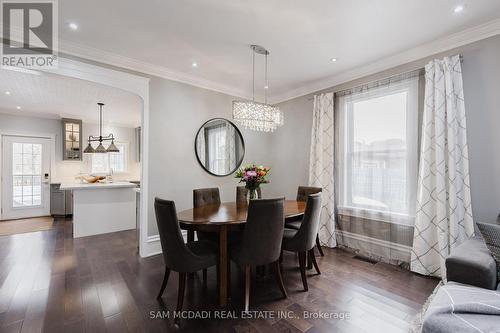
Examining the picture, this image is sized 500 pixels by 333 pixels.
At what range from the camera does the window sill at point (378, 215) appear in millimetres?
2898

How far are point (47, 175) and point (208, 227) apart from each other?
6.09 meters

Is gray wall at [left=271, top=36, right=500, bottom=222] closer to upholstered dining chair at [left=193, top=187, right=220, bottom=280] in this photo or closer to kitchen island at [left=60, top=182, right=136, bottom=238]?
upholstered dining chair at [left=193, top=187, right=220, bottom=280]

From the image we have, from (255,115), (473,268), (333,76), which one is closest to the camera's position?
(473,268)

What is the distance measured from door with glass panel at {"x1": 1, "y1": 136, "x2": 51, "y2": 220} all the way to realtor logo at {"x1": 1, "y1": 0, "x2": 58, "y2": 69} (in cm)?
408

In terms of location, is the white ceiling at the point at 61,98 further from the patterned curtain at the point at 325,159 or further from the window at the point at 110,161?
the patterned curtain at the point at 325,159

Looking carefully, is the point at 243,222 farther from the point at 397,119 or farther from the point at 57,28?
the point at 57,28

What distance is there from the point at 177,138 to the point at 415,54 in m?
3.40

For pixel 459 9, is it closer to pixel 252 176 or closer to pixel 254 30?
pixel 254 30

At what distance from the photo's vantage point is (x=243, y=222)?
82.4 inches

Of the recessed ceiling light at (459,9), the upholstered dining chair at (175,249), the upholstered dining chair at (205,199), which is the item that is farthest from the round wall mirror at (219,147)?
the recessed ceiling light at (459,9)

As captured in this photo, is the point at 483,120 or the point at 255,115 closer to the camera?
the point at 483,120

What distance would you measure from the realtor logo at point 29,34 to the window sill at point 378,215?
4.16 meters

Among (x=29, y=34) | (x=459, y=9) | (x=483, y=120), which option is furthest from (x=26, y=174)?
(x=483, y=120)

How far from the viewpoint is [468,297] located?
1.32 metres
